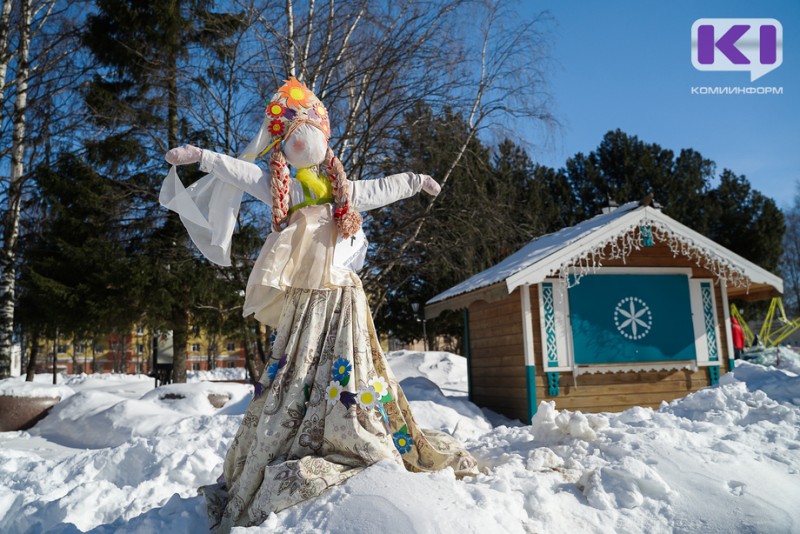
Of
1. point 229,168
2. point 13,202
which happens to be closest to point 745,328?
point 229,168

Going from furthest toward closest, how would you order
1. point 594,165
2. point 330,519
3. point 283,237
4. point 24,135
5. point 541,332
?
point 594,165, point 24,135, point 541,332, point 283,237, point 330,519

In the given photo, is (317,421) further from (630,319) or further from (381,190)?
(630,319)

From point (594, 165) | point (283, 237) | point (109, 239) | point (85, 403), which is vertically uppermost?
point (594, 165)

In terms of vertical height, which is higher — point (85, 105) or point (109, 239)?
point (85, 105)

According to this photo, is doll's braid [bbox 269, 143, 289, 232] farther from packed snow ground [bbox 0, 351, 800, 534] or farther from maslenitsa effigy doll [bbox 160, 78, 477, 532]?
packed snow ground [bbox 0, 351, 800, 534]

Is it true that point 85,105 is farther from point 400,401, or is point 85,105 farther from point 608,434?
point 608,434

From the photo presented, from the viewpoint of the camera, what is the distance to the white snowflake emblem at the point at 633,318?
27.1 feet

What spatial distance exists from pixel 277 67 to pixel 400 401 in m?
6.57

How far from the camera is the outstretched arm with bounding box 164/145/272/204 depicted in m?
3.06

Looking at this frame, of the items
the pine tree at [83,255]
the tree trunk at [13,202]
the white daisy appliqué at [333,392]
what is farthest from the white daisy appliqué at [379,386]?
the tree trunk at [13,202]

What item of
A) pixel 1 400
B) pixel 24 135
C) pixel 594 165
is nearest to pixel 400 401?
pixel 1 400

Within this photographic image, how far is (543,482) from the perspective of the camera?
9.40ft

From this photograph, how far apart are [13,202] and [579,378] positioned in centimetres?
1170

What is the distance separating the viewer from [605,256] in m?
8.39
